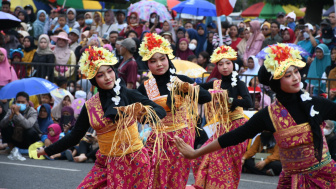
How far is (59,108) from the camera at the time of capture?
37.6 ft

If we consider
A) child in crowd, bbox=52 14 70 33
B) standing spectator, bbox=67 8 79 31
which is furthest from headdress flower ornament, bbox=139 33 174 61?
standing spectator, bbox=67 8 79 31

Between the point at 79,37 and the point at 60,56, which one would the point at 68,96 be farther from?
the point at 79,37

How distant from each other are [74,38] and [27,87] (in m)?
3.18

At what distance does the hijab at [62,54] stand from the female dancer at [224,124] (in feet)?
20.7

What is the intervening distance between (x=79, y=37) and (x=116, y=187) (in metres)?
10.5

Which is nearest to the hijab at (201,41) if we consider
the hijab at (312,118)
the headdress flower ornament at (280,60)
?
the headdress flower ornament at (280,60)

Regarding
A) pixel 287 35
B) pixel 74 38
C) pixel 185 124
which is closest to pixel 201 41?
pixel 287 35

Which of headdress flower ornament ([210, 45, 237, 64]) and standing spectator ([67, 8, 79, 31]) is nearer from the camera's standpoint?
headdress flower ornament ([210, 45, 237, 64])

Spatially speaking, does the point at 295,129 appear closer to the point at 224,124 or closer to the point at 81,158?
the point at 224,124

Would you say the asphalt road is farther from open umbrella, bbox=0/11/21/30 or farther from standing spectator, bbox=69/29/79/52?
standing spectator, bbox=69/29/79/52

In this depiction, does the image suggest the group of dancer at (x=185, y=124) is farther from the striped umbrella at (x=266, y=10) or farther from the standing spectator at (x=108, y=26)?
the striped umbrella at (x=266, y=10)

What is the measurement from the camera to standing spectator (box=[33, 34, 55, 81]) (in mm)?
12587

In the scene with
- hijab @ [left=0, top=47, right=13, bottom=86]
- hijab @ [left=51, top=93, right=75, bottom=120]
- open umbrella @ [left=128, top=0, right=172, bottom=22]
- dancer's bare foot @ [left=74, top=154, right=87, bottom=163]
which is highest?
open umbrella @ [left=128, top=0, right=172, bottom=22]

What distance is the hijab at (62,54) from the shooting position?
13121 mm
